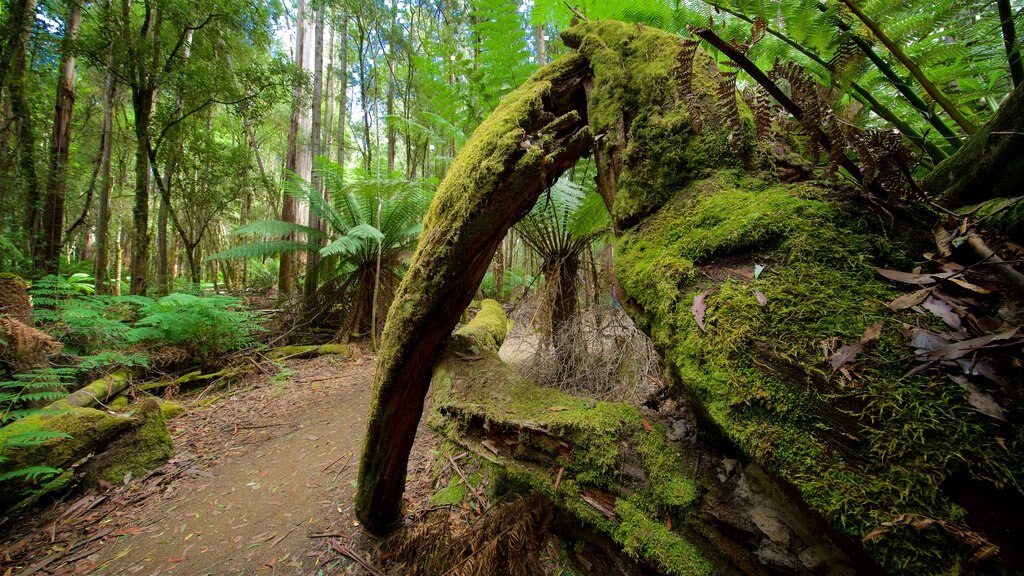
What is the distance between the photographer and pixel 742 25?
1.41 m

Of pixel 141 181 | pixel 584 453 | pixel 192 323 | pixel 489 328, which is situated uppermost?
pixel 141 181

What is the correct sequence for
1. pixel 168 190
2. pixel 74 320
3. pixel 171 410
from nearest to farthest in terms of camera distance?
pixel 171 410 < pixel 74 320 < pixel 168 190

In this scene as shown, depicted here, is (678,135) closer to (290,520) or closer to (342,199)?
(290,520)

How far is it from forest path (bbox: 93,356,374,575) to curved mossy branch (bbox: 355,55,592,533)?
0.91 meters

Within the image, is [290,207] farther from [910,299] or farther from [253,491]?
[910,299]

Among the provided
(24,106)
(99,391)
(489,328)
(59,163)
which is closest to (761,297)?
(489,328)

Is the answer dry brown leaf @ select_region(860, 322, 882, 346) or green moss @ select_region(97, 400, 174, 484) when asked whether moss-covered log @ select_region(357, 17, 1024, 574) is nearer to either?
dry brown leaf @ select_region(860, 322, 882, 346)

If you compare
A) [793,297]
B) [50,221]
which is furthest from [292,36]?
[793,297]

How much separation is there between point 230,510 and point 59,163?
7.40m

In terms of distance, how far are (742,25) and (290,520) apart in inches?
149

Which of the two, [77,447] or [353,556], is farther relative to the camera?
[77,447]

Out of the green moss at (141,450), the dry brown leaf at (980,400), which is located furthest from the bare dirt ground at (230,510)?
the dry brown leaf at (980,400)

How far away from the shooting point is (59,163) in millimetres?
5789

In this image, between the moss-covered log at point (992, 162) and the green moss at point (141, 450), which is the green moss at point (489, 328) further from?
the green moss at point (141, 450)
